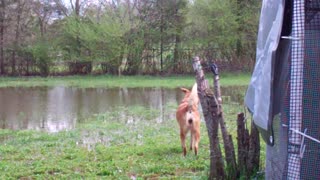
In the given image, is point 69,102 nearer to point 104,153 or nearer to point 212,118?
point 104,153

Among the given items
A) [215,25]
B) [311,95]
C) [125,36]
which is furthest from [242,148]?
[125,36]

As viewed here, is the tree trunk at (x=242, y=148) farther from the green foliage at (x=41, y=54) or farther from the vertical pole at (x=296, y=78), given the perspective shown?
the green foliage at (x=41, y=54)

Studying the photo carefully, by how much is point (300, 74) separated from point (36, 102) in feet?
45.1

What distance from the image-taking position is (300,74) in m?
3.06

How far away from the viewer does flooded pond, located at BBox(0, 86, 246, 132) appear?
38.6 ft

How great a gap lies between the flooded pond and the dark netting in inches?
310

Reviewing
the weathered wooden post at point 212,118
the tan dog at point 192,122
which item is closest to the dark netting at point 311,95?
the weathered wooden post at point 212,118

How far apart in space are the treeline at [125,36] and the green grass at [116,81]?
150 centimetres

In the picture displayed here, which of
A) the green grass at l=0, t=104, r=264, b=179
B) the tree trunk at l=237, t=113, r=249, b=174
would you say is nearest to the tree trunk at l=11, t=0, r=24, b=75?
the green grass at l=0, t=104, r=264, b=179

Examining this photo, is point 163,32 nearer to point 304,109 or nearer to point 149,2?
point 149,2

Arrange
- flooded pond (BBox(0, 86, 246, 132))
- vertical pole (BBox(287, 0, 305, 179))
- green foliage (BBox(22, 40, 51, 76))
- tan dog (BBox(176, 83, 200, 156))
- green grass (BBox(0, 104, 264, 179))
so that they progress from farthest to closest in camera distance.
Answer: green foliage (BBox(22, 40, 51, 76))
flooded pond (BBox(0, 86, 246, 132))
tan dog (BBox(176, 83, 200, 156))
green grass (BBox(0, 104, 264, 179))
vertical pole (BBox(287, 0, 305, 179))

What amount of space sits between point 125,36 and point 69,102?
10.7 m

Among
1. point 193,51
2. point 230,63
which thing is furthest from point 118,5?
point 230,63

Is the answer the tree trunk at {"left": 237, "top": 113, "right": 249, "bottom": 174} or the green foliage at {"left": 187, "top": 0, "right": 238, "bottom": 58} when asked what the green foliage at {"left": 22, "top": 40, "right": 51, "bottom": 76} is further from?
the tree trunk at {"left": 237, "top": 113, "right": 249, "bottom": 174}
